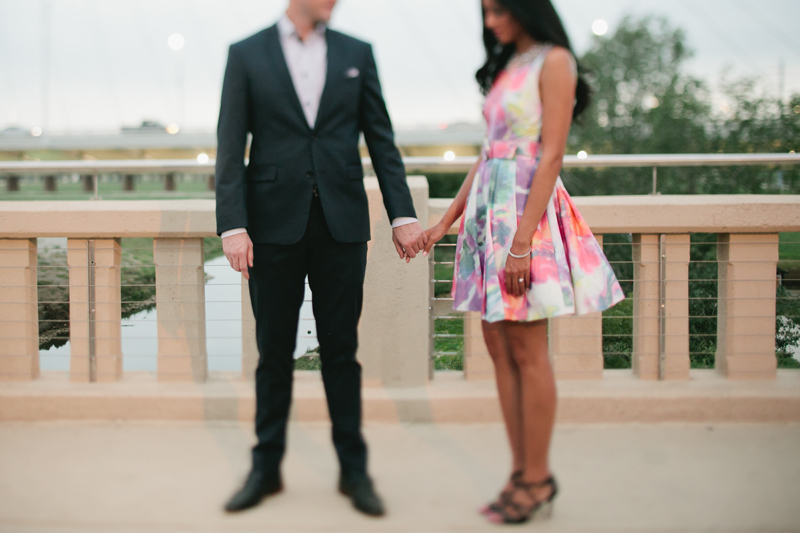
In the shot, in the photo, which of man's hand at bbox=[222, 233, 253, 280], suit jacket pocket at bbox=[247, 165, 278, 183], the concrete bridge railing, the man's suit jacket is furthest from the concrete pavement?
suit jacket pocket at bbox=[247, 165, 278, 183]

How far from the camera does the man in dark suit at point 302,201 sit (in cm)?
212

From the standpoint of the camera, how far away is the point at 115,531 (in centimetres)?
199

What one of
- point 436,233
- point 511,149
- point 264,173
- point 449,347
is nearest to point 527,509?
point 436,233

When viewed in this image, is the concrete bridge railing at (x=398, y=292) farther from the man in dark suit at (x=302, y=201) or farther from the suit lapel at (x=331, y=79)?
the suit lapel at (x=331, y=79)

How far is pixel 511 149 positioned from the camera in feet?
6.66

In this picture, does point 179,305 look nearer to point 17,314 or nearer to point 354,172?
point 17,314

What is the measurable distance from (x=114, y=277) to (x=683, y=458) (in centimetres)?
279

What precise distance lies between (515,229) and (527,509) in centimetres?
88

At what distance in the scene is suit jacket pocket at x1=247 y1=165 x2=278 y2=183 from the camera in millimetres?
2150

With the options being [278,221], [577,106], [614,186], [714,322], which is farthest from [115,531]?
[614,186]

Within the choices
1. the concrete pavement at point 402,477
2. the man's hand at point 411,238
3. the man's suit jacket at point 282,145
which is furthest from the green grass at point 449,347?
the man's suit jacket at point 282,145

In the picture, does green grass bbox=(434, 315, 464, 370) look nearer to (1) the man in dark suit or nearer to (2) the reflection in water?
(2) the reflection in water

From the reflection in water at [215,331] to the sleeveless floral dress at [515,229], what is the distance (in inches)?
51.4

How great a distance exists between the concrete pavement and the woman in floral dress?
0.32m
